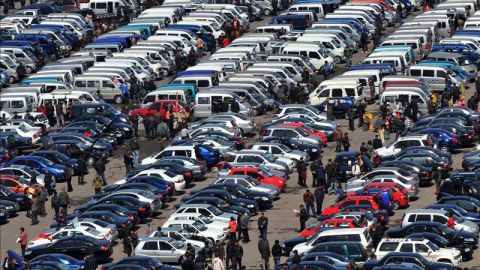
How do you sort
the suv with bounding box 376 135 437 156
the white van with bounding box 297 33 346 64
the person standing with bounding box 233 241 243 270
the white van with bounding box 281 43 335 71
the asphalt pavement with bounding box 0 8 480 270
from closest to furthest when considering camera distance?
the person standing with bounding box 233 241 243 270, the asphalt pavement with bounding box 0 8 480 270, the suv with bounding box 376 135 437 156, the white van with bounding box 281 43 335 71, the white van with bounding box 297 33 346 64

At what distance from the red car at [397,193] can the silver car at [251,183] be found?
13.5ft

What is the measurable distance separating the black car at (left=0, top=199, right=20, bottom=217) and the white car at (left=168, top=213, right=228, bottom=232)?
26.1ft

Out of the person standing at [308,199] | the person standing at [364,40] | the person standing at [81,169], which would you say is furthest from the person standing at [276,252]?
the person standing at [364,40]

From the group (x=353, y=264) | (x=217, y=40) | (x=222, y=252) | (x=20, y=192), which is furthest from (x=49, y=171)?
(x=217, y=40)

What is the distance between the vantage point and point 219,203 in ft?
241

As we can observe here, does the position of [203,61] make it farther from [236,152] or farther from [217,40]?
[236,152]

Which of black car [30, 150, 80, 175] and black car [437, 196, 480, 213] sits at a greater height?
black car [437, 196, 480, 213]

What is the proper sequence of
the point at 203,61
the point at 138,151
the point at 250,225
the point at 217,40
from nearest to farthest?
the point at 250,225
the point at 138,151
the point at 203,61
the point at 217,40

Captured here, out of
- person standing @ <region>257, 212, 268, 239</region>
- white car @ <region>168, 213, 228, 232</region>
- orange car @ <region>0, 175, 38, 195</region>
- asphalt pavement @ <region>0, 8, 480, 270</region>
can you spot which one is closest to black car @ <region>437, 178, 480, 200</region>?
asphalt pavement @ <region>0, 8, 480, 270</region>

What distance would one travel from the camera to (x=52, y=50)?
106 meters

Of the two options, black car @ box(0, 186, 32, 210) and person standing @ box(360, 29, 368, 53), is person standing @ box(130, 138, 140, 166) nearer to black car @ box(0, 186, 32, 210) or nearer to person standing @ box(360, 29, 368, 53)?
black car @ box(0, 186, 32, 210)

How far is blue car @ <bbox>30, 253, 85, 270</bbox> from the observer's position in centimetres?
6712

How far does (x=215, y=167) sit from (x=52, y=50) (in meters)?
26.7

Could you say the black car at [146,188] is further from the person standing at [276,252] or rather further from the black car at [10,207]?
the person standing at [276,252]
